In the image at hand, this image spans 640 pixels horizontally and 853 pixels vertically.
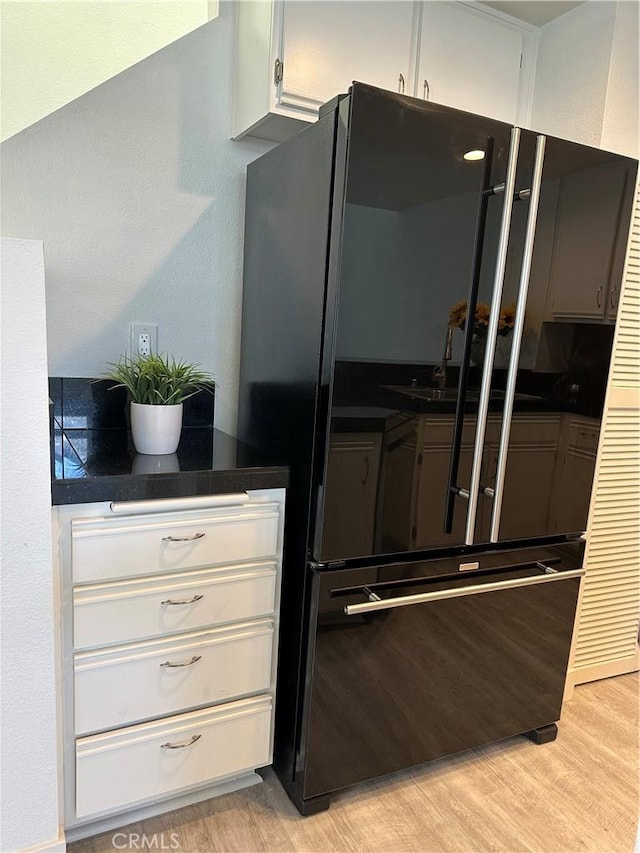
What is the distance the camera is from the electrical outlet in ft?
6.21

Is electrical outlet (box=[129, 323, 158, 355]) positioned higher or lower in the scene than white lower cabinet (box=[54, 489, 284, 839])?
higher

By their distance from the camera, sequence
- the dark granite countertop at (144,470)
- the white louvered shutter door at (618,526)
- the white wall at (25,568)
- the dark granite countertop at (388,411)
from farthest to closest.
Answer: the white louvered shutter door at (618,526), the dark granite countertop at (388,411), the dark granite countertop at (144,470), the white wall at (25,568)

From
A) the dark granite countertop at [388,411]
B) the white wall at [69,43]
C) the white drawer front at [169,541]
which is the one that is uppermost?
the white wall at [69,43]

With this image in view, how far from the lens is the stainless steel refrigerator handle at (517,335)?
155cm

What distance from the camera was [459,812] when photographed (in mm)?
1668

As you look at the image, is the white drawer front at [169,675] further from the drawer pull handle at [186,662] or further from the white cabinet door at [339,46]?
the white cabinet door at [339,46]

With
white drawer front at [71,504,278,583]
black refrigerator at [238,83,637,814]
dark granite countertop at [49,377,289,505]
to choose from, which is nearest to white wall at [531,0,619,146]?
black refrigerator at [238,83,637,814]

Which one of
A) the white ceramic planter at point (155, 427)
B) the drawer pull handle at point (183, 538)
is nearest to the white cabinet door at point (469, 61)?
the white ceramic planter at point (155, 427)

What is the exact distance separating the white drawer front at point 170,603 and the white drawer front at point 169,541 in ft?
0.10

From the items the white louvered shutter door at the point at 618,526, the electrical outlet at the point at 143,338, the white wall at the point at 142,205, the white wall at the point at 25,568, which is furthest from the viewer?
the white louvered shutter door at the point at 618,526

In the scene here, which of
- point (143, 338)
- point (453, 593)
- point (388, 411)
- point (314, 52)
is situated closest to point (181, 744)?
point (453, 593)

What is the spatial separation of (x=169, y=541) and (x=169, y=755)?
0.55 meters

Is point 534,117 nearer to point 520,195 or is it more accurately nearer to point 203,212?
point 520,195

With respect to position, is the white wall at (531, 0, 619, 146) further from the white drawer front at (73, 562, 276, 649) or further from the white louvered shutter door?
the white drawer front at (73, 562, 276, 649)
